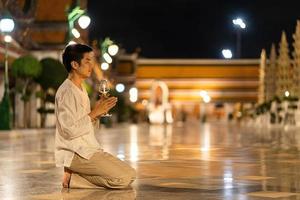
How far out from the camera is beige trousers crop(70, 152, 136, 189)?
898 cm

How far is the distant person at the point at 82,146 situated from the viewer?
895cm

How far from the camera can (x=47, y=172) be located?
11.7 m

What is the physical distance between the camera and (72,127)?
29.2ft

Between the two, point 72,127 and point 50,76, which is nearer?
point 72,127

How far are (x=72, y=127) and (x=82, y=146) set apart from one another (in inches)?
11.9

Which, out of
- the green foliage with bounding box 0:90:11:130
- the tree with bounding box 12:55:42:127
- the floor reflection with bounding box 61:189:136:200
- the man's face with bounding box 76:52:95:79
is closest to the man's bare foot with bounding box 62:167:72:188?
the floor reflection with bounding box 61:189:136:200

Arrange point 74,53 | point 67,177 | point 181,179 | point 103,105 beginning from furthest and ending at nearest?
point 181,179 → point 74,53 → point 67,177 → point 103,105

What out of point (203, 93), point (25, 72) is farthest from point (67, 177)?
point (203, 93)

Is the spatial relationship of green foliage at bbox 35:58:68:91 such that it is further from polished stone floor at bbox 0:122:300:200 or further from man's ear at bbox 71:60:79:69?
man's ear at bbox 71:60:79:69

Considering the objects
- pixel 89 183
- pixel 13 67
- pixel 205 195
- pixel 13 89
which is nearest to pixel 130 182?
pixel 89 183

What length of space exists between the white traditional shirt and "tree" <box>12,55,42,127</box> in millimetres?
29656

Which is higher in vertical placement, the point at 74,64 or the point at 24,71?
the point at 24,71

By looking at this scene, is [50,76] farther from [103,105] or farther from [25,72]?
[103,105]

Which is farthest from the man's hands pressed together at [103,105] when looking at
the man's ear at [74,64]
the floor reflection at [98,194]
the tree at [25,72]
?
the tree at [25,72]
